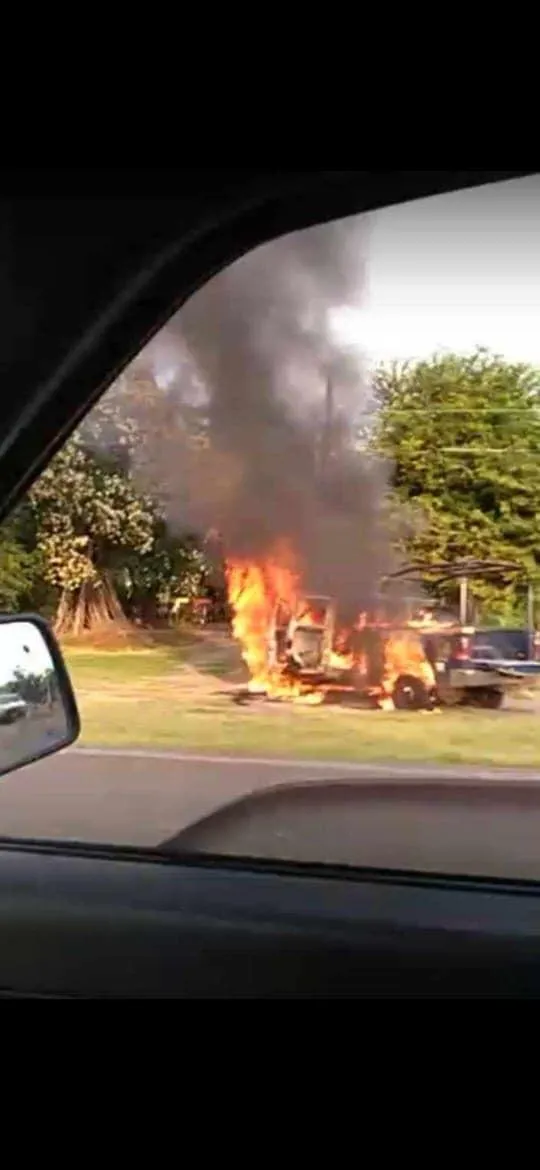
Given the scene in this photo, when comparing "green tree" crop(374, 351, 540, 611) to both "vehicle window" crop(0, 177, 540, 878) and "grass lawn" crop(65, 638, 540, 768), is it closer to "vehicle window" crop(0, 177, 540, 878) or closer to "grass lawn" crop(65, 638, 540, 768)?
"vehicle window" crop(0, 177, 540, 878)

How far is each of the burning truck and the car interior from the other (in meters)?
0.16

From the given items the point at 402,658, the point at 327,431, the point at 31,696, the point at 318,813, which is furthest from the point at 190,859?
the point at 327,431

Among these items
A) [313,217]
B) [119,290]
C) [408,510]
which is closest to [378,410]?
[408,510]

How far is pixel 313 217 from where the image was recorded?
2.33 meters

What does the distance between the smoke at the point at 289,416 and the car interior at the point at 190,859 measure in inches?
2.6

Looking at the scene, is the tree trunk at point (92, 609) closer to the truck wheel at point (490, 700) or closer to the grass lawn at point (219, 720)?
the grass lawn at point (219, 720)

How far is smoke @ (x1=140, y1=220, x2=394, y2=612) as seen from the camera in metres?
2.38

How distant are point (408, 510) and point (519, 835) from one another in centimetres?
56

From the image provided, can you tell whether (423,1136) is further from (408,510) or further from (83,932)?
(408,510)

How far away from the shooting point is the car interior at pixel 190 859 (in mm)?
2174

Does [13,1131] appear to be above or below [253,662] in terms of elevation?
below

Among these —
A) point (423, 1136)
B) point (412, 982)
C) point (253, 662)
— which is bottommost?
point (423, 1136)

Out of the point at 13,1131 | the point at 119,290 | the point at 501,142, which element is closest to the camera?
the point at 13,1131

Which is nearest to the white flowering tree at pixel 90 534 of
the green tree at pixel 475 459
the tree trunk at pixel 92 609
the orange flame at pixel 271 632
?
the tree trunk at pixel 92 609
